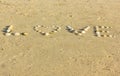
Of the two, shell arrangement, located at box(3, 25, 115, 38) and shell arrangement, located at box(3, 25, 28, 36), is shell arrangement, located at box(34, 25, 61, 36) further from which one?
shell arrangement, located at box(3, 25, 28, 36)

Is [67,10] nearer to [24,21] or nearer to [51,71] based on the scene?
[24,21]

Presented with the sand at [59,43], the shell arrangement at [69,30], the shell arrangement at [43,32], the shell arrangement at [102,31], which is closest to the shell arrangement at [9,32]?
the shell arrangement at [69,30]

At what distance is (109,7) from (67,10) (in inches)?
67.5

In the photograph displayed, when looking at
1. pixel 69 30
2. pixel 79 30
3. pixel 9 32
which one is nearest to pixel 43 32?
pixel 69 30

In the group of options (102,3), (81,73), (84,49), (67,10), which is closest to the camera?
(81,73)

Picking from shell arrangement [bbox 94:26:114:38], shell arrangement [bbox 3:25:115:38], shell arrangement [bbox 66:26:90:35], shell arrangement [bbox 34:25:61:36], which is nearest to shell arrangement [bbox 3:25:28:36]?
shell arrangement [bbox 3:25:115:38]

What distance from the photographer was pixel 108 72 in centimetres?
665

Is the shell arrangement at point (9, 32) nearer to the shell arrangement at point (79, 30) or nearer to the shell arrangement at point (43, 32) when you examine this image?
the shell arrangement at point (43, 32)

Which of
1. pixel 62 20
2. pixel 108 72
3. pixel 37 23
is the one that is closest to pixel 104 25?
pixel 62 20

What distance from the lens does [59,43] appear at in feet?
26.7

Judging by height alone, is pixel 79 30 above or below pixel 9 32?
below

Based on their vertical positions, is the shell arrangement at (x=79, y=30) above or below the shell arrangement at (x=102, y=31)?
above

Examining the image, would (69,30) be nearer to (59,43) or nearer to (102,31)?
(102,31)

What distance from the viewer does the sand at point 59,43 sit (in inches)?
267
